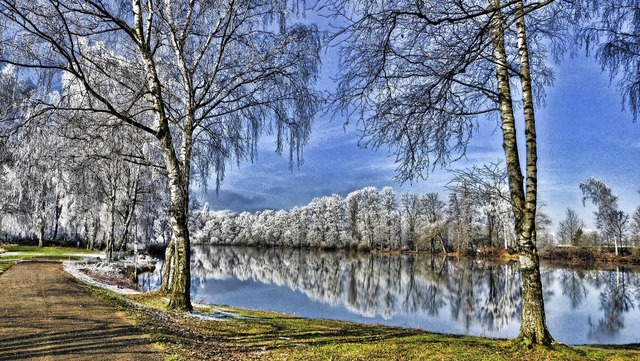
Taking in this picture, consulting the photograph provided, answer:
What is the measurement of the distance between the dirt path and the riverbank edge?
38 cm

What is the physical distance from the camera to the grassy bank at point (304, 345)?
5.94 metres

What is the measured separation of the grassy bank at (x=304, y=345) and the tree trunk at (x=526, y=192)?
42 cm

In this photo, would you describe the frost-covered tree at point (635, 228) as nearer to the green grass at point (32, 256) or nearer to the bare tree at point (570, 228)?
the bare tree at point (570, 228)

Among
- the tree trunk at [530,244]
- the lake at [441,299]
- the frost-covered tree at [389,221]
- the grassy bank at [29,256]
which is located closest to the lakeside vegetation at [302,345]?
the tree trunk at [530,244]

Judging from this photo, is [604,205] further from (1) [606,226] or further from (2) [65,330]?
(2) [65,330]

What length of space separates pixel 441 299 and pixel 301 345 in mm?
16384

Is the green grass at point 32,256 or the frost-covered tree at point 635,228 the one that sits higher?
the frost-covered tree at point 635,228

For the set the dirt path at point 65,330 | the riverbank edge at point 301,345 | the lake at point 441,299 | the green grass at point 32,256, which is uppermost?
the dirt path at point 65,330

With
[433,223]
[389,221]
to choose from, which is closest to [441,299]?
[433,223]

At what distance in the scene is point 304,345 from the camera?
6.72 m

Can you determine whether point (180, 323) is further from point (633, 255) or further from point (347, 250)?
point (347, 250)

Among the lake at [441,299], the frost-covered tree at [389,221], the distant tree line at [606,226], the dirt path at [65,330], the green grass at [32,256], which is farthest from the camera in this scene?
the frost-covered tree at [389,221]

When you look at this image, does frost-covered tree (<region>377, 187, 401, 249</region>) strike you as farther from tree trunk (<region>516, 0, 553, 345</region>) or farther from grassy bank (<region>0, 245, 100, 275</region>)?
tree trunk (<region>516, 0, 553, 345</region>)

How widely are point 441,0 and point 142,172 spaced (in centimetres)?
2074
